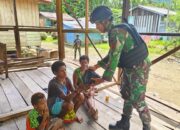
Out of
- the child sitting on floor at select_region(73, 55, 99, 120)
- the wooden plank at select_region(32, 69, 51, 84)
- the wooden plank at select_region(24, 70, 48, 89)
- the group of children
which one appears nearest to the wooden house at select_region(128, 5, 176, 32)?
the wooden plank at select_region(32, 69, 51, 84)

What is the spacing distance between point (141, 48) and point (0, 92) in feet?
8.69

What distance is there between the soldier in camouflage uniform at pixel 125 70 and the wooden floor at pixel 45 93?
0.87 feet

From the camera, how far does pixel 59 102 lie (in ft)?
7.24

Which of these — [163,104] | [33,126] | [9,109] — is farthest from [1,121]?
[163,104]

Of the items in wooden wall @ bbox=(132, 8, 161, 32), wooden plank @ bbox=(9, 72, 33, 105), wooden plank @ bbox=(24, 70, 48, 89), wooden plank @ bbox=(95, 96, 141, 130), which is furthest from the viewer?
wooden wall @ bbox=(132, 8, 161, 32)

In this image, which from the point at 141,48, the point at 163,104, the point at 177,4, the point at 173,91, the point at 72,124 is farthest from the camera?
the point at 177,4

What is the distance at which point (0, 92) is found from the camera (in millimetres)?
3334

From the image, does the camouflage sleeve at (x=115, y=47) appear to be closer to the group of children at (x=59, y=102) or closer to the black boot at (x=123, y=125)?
the group of children at (x=59, y=102)

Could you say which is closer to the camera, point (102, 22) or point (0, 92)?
point (102, 22)

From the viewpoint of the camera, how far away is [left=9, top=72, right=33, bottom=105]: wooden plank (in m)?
3.14

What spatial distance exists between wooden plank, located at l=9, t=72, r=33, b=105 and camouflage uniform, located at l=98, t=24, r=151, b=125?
1597 mm

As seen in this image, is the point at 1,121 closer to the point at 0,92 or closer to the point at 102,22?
the point at 0,92

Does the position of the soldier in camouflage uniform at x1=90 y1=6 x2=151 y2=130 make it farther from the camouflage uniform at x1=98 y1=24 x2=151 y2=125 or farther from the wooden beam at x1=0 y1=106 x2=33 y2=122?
the wooden beam at x1=0 y1=106 x2=33 y2=122

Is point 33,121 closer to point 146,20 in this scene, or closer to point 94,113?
point 94,113
